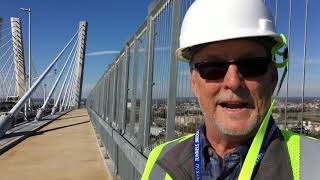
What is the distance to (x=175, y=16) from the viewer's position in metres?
4.01

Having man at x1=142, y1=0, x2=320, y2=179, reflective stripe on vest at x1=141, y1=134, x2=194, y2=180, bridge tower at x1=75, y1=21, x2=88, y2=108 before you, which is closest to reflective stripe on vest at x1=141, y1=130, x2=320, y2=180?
man at x1=142, y1=0, x2=320, y2=179

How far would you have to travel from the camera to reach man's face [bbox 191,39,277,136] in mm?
1774

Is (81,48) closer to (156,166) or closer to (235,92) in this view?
(156,166)

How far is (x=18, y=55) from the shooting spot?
45.9m

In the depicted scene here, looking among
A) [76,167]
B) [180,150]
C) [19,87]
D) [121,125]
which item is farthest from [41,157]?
[19,87]

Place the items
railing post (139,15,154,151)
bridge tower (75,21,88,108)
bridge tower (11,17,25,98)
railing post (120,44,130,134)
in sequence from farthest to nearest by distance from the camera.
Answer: bridge tower (75,21,88,108) < bridge tower (11,17,25,98) < railing post (120,44,130,134) < railing post (139,15,154,151)

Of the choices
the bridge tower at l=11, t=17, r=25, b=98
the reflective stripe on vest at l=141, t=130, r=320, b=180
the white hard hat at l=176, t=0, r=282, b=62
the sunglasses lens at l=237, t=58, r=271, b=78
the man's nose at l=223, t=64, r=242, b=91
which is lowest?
the reflective stripe on vest at l=141, t=130, r=320, b=180

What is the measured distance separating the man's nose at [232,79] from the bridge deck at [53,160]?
28.8 feet

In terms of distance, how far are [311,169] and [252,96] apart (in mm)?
340

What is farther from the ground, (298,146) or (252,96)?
(252,96)

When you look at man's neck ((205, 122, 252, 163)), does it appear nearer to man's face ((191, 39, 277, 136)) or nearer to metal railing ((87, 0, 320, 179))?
man's face ((191, 39, 277, 136))

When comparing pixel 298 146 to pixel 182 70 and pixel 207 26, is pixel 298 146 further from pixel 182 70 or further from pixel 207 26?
pixel 182 70

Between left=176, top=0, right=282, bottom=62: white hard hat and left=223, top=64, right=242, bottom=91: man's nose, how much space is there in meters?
0.12

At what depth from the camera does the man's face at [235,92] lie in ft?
5.82
